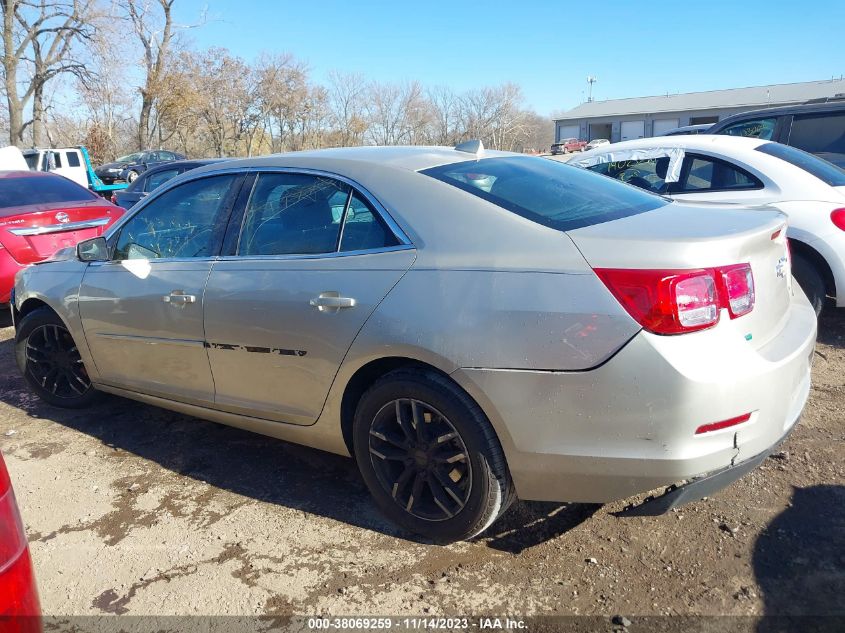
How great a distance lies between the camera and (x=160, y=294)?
11.4 ft

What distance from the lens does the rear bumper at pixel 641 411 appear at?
2152 mm

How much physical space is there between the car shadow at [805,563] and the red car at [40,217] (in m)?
6.22

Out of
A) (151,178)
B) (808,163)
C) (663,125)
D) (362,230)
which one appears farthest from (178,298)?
Answer: (663,125)

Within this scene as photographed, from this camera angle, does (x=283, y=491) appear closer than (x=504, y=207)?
No

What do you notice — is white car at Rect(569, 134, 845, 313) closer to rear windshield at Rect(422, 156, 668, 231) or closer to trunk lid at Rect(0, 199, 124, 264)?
rear windshield at Rect(422, 156, 668, 231)

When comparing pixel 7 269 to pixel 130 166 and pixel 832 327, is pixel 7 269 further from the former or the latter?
pixel 130 166

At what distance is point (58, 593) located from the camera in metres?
2.64

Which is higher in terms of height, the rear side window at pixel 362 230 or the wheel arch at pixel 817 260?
the rear side window at pixel 362 230

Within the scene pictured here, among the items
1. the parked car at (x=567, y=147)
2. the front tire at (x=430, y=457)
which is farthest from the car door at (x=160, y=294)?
the parked car at (x=567, y=147)

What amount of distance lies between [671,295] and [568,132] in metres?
62.2

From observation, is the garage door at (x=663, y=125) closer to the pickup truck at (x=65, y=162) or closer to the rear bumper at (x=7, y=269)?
the pickup truck at (x=65, y=162)

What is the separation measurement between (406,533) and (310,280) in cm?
119

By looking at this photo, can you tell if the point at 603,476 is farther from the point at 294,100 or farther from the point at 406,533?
the point at 294,100

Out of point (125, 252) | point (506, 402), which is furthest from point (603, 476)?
Result: point (125, 252)
